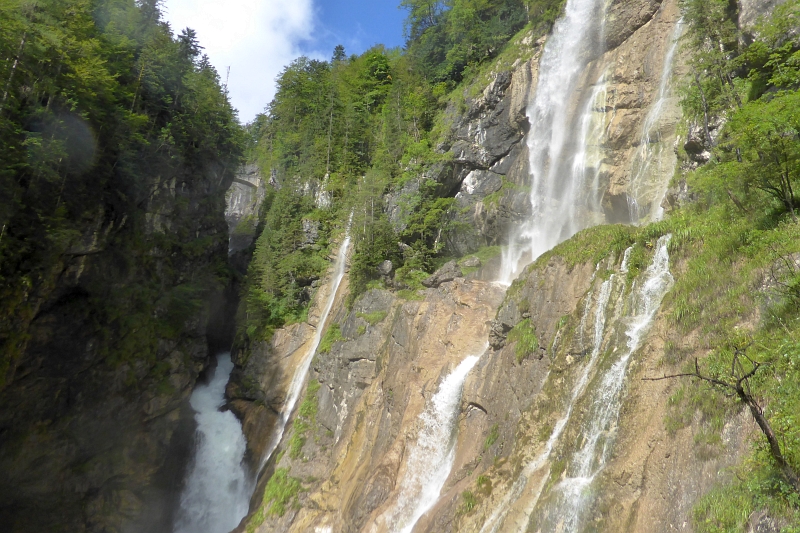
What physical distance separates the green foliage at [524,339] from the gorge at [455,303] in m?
0.10

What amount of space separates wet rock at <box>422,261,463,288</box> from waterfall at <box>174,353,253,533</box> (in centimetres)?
1525

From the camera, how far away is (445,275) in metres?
23.2

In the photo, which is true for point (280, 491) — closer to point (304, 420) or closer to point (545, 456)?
point (304, 420)

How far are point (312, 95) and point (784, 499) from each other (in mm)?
46693

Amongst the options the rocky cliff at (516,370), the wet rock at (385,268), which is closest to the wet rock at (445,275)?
the rocky cliff at (516,370)

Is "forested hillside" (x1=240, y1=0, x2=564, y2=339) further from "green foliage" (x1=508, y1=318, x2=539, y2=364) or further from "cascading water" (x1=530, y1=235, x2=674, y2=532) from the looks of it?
"cascading water" (x1=530, y1=235, x2=674, y2=532)

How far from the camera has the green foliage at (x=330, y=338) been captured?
1039 inches

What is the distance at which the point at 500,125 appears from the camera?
29.0 meters

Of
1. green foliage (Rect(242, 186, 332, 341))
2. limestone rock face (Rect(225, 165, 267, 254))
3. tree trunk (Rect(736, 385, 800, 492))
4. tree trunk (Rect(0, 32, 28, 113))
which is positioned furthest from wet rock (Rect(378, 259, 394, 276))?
tree trunk (Rect(736, 385, 800, 492))

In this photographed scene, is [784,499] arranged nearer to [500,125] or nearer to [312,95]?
[500,125]

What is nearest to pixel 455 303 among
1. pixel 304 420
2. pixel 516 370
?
pixel 516 370

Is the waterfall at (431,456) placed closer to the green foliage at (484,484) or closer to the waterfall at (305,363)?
the green foliage at (484,484)

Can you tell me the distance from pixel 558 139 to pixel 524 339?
48.7 ft

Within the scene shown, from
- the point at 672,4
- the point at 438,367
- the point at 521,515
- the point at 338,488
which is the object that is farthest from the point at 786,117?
the point at 338,488
